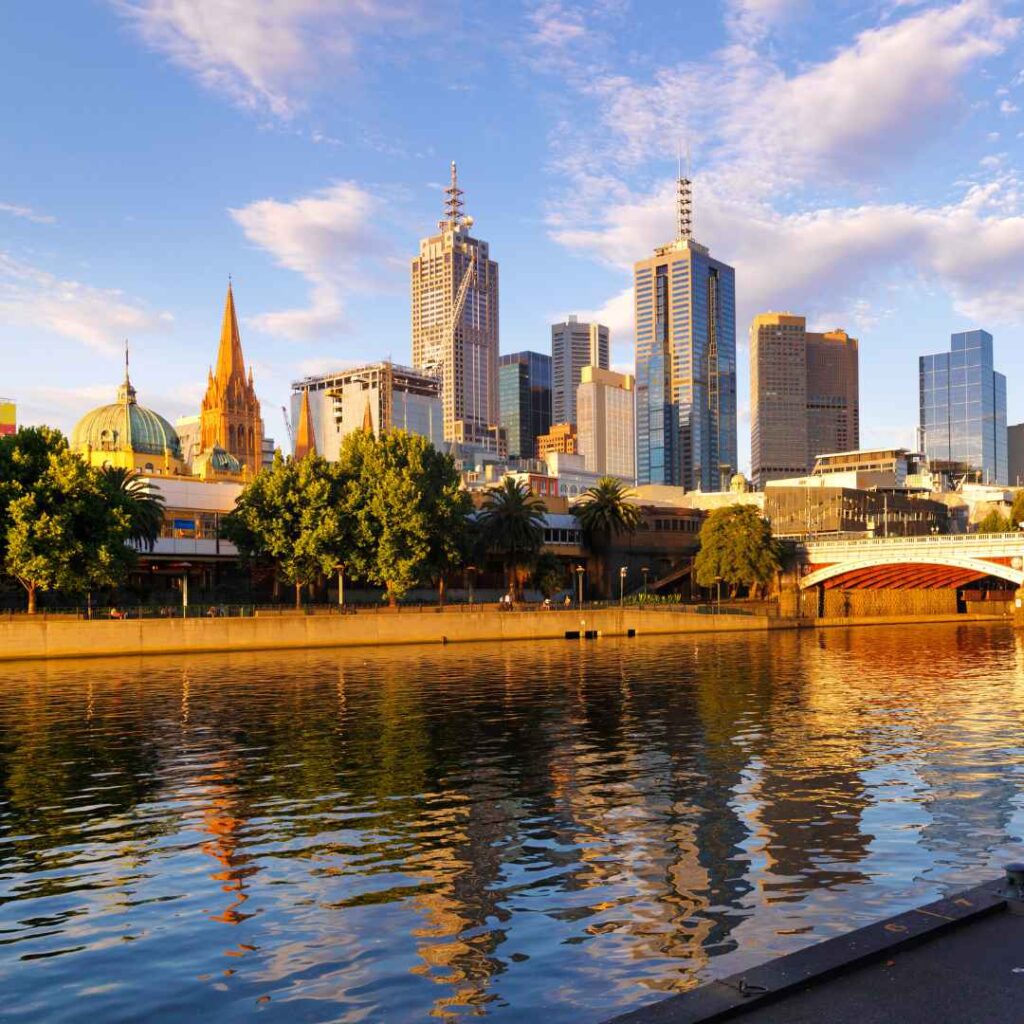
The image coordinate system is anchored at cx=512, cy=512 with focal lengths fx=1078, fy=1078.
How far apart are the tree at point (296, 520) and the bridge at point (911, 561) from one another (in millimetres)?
68347

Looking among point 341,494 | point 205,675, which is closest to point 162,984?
point 205,675

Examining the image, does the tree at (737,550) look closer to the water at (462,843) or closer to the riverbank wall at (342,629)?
the riverbank wall at (342,629)

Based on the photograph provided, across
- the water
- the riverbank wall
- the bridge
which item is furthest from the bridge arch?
the water

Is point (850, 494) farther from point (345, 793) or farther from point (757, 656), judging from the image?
point (345, 793)

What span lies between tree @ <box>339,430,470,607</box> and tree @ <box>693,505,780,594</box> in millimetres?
38869

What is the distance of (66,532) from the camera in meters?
85.1

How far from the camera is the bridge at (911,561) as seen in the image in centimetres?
12444

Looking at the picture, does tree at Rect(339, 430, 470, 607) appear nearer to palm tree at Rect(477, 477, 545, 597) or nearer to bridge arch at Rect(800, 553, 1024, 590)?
palm tree at Rect(477, 477, 545, 597)

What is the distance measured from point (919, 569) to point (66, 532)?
10404 cm

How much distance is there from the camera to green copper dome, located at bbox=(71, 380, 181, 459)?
539ft

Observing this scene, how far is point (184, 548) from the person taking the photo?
122 m

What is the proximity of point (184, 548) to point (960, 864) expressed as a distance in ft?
363

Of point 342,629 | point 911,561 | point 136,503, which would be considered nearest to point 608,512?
point 911,561

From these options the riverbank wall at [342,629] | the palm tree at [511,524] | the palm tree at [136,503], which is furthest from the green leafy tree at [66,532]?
the palm tree at [511,524]
